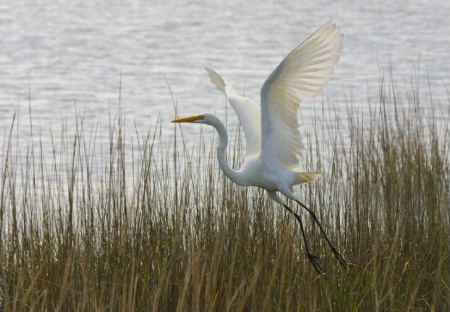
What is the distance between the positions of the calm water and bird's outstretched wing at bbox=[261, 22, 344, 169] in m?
2.67

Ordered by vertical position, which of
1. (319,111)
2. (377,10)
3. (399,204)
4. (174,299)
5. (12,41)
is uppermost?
(377,10)

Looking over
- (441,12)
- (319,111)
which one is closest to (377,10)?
(441,12)

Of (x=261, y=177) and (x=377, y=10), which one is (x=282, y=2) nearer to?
(x=377, y=10)

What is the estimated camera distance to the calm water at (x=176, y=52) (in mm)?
9414

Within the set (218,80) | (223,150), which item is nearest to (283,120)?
(223,150)

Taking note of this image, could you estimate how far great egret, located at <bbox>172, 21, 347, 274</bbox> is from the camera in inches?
144

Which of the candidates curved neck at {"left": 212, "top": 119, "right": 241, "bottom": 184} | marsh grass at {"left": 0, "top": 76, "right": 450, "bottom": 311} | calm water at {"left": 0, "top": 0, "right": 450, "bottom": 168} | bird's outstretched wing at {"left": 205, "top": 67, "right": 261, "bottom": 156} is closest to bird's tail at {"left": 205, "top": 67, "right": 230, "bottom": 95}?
bird's outstretched wing at {"left": 205, "top": 67, "right": 261, "bottom": 156}

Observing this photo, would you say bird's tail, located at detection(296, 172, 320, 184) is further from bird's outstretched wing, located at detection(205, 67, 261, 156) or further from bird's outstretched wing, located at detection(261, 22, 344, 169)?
bird's outstretched wing, located at detection(205, 67, 261, 156)

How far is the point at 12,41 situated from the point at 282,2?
23.6 feet

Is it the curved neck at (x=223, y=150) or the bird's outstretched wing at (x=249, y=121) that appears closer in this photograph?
the curved neck at (x=223, y=150)

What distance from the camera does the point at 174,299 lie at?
3.71m

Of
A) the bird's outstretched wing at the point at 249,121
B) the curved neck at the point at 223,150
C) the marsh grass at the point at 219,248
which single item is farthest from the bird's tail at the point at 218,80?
the curved neck at the point at 223,150

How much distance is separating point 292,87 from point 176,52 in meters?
9.69

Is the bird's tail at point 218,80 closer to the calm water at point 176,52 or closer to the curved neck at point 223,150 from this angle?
the curved neck at point 223,150
